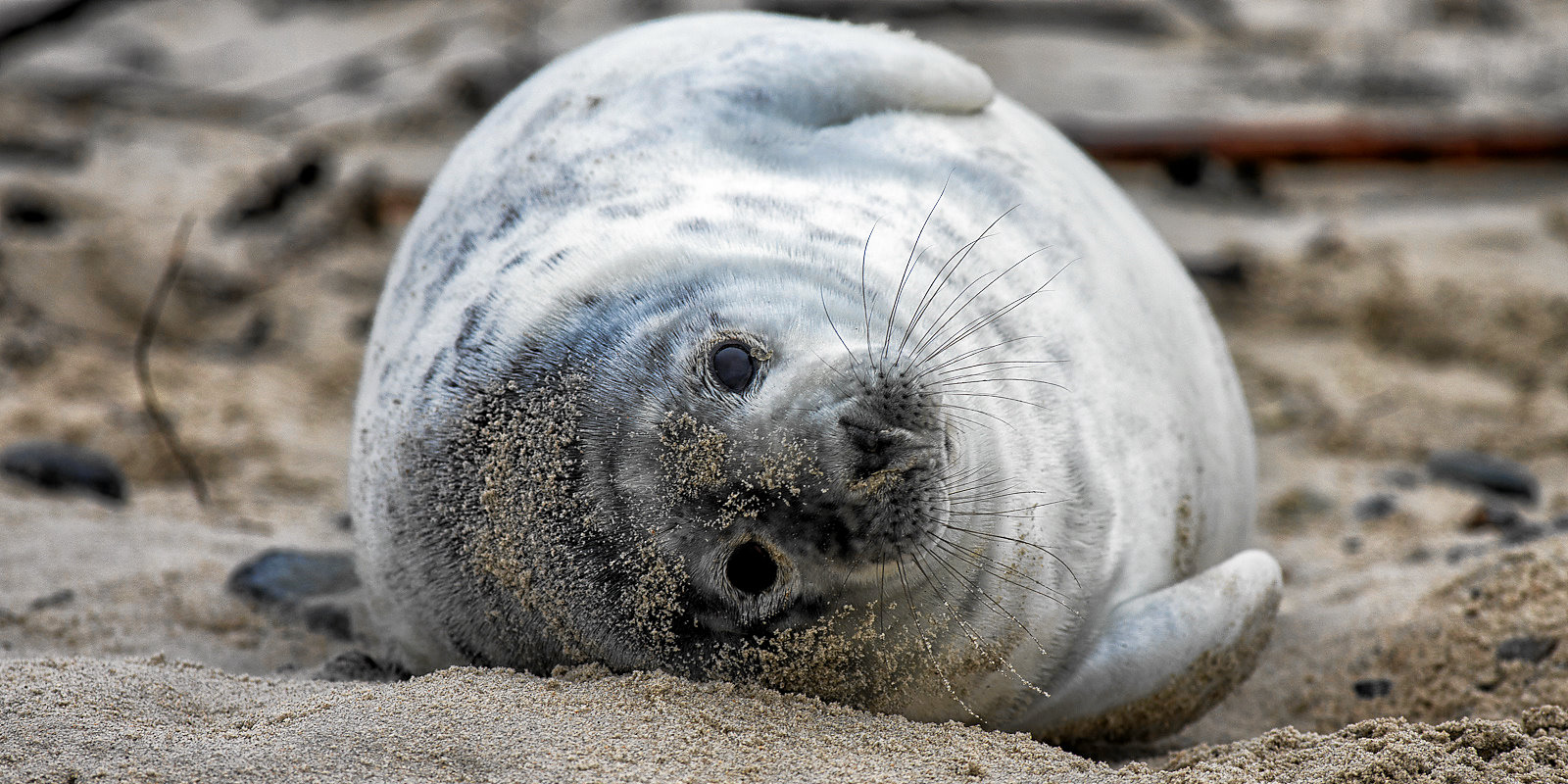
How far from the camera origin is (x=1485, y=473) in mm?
3732

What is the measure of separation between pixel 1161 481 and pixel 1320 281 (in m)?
2.65

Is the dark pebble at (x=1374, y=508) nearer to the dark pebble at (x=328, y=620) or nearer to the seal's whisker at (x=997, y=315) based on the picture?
the seal's whisker at (x=997, y=315)

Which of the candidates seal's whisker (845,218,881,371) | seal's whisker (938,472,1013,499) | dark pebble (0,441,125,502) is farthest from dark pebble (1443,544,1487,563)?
dark pebble (0,441,125,502)

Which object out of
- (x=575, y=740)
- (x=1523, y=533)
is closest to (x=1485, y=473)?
(x=1523, y=533)

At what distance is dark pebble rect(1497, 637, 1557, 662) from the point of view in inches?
93.3

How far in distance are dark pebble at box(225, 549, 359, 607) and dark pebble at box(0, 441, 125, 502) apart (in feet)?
2.51

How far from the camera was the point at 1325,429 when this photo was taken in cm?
414

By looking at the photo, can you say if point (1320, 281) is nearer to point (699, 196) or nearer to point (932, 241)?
point (932, 241)

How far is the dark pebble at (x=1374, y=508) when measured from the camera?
3.66 meters

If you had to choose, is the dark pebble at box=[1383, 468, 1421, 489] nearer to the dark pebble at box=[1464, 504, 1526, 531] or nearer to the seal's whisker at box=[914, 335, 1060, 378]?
the dark pebble at box=[1464, 504, 1526, 531]

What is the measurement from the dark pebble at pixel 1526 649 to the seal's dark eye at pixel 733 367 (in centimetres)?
147

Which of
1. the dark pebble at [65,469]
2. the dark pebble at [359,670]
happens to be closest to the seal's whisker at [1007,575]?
the dark pebble at [359,670]

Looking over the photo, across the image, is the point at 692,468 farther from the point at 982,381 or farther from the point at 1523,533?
the point at 1523,533

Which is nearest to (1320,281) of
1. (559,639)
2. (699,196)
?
(699,196)
